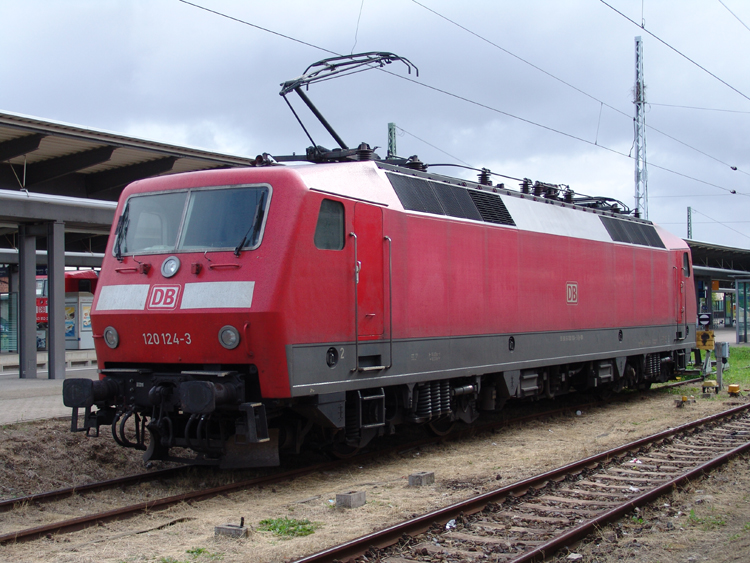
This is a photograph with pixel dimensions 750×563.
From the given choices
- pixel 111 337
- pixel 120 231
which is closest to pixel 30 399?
pixel 111 337

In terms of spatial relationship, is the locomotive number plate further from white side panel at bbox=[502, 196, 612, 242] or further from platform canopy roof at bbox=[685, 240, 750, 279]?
platform canopy roof at bbox=[685, 240, 750, 279]

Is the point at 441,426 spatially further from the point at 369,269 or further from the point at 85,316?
the point at 85,316

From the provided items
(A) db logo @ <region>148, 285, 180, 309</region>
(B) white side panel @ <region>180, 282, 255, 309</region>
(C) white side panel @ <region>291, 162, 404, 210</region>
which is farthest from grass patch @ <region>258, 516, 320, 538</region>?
(C) white side panel @ <region>291, 162, 404, 210</region>

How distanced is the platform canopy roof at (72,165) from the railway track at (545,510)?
8.84 m

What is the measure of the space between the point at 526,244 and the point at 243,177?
17.4ft

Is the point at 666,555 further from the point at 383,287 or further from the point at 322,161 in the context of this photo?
the point at 322,161

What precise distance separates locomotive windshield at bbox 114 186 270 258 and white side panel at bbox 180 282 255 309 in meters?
0.39

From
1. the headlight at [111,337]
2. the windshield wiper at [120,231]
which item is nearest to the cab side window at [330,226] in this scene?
the windshield wiper at [120,231]

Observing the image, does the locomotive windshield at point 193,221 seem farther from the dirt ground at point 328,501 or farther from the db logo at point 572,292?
the db logo at point 572,292

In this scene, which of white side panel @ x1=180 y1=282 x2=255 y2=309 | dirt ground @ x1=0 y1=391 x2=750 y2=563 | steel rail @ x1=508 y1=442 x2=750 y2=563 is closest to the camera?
steel rail @ x1=508 y1=442 x2=750 y2=563

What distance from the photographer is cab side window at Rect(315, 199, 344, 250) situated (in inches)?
317

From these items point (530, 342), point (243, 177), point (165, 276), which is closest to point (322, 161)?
point (243, 177)

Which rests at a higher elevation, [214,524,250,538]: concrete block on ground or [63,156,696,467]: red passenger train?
[63,156,696,467]: red passenger train

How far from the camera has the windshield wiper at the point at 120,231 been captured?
8672 millimetres
